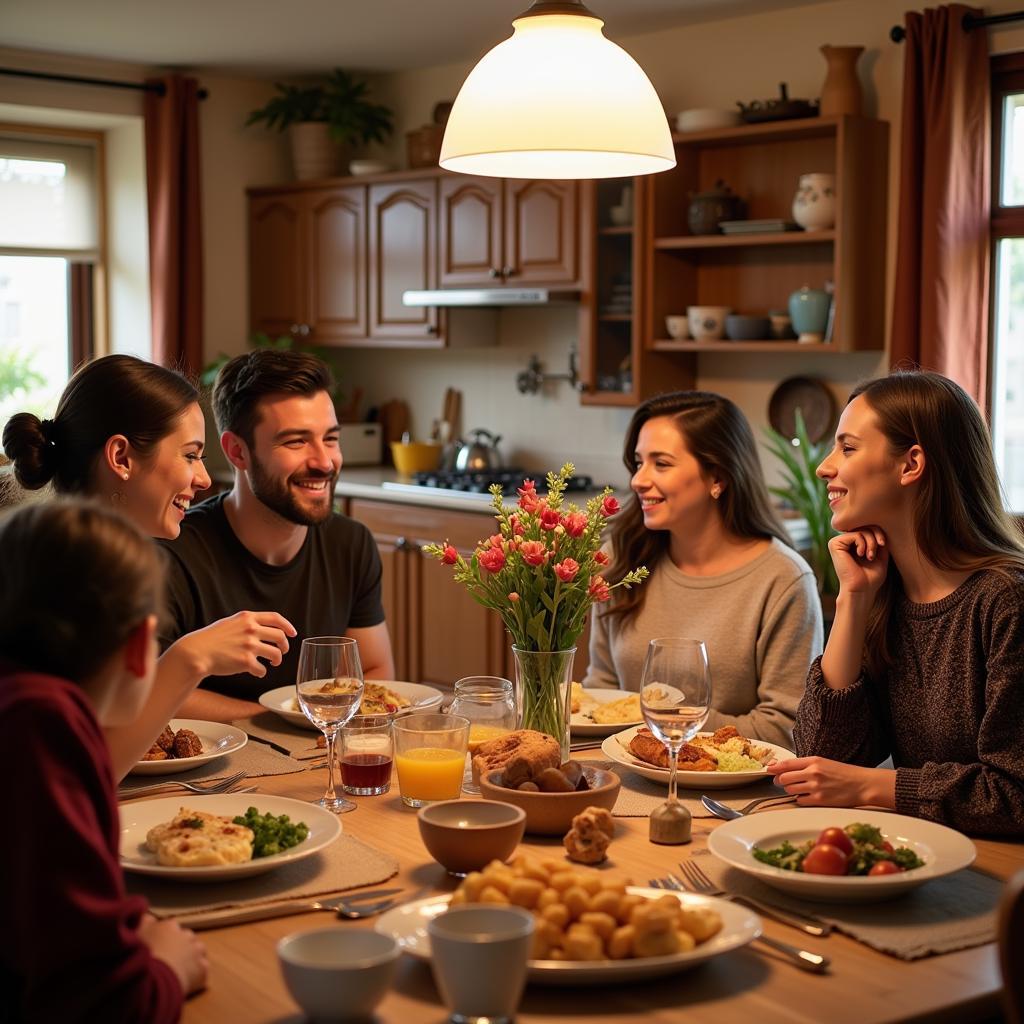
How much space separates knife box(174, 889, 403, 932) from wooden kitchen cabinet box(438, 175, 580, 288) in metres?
3.63

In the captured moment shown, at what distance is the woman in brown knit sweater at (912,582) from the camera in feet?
6.49

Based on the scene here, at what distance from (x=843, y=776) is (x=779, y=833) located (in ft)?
0.68

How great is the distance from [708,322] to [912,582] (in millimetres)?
2568

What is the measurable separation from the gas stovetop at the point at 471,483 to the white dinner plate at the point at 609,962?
3463mm

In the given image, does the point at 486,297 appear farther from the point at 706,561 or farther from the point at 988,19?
the point at 706,561

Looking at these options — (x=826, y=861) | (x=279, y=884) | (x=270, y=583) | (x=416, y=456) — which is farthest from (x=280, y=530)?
(x=416, y=456)

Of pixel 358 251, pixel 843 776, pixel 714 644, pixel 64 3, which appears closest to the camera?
pixel 843 776

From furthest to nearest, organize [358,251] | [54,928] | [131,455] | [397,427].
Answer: [397,427] < [358,251] < [131,455] < [54,928]

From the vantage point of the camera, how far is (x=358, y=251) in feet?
18.8

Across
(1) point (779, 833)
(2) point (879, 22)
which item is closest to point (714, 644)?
(1) point (779, 833)

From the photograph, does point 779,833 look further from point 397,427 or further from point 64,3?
point 397,427

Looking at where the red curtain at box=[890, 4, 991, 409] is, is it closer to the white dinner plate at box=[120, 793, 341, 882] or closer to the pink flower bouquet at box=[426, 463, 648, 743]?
the pink flower bouquet at box=[426, 463, 648, 743]

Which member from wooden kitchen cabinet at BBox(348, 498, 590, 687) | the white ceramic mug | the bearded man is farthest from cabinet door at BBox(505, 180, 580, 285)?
the white ceramic mug

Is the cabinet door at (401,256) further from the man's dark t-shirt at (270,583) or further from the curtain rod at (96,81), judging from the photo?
the man's dark t-shirt at (270,583)
